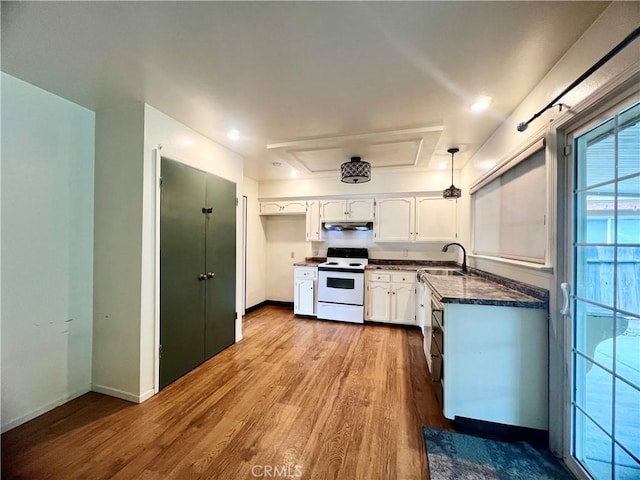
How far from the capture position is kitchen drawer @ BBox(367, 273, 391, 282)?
12.9 ft

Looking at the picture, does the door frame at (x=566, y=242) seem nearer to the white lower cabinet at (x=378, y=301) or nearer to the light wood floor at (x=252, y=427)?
the light wood floor at (x=252, y=427)

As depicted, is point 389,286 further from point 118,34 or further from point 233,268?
point 118,34

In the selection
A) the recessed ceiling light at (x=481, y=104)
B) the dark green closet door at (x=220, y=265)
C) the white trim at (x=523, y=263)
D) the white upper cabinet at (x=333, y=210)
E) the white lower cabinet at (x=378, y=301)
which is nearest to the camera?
the white trim at (x=523, y=263)

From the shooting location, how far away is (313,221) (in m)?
4.58

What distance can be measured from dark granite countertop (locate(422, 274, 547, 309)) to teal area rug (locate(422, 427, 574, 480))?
901 millimetres

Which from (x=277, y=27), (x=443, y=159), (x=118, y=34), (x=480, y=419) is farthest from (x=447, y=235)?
(x=118, y=34)

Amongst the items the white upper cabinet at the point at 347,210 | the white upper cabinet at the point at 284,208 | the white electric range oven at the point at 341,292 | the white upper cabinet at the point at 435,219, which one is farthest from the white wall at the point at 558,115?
the white upper cabinet at the point at 284,208

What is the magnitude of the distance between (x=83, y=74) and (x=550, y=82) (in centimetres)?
310

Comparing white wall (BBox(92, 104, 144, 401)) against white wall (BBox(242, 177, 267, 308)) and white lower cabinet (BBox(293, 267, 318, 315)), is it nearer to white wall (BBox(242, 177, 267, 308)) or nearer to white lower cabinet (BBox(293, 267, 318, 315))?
white wall (BBox(242, 177, 267, 308))

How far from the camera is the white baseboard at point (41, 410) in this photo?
173cm

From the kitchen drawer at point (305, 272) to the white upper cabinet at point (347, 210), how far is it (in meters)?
0.91

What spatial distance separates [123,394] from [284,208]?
338 centimetres

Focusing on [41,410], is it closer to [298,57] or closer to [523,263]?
[298,57]

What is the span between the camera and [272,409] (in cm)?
198
